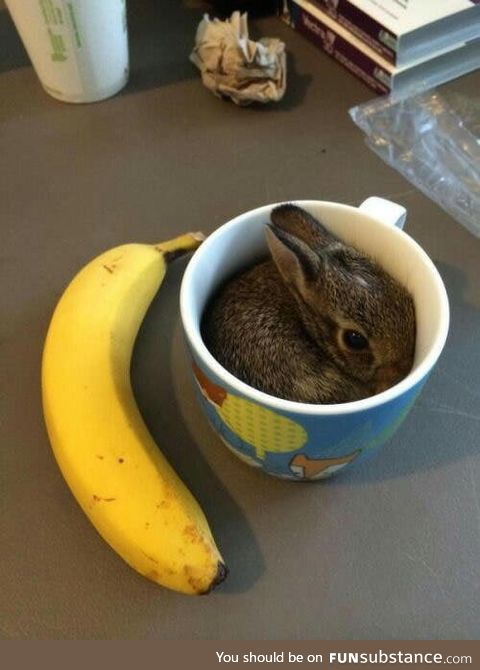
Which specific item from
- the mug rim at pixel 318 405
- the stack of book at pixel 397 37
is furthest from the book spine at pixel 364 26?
the mug rim at pixel 318 405

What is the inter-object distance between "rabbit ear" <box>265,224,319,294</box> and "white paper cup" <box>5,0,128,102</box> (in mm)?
338

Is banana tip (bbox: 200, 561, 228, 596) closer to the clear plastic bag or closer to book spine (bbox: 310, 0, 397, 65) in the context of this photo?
the clear plastic bag

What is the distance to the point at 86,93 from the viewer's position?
0.69 meters

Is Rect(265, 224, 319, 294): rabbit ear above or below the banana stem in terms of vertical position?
above

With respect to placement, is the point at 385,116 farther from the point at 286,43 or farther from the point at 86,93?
the point at 86,93

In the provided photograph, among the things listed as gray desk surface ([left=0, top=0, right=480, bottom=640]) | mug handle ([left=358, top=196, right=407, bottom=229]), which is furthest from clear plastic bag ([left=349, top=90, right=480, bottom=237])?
mug handle ([left=358, top=196, right=407, bottom=229])

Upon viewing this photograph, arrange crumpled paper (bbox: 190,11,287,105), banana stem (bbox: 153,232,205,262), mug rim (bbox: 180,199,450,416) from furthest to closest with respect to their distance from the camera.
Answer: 1. crumpled paper (bbox: 190,11,287,105)
2. banana stem (bbox: 153,232,205,262)
3. mug rim (bbox: 180,199,450,416)

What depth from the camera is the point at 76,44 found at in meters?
0.65

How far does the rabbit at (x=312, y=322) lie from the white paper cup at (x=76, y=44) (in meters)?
0.32

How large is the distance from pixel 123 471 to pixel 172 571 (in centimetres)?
6

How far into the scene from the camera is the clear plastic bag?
627mm

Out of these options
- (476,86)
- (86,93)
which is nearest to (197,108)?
(86,93)

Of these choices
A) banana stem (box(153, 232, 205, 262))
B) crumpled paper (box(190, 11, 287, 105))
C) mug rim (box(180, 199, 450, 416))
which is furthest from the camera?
crumpled paper (box(190, 11, 287, 105))

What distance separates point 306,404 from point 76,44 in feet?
1.45
